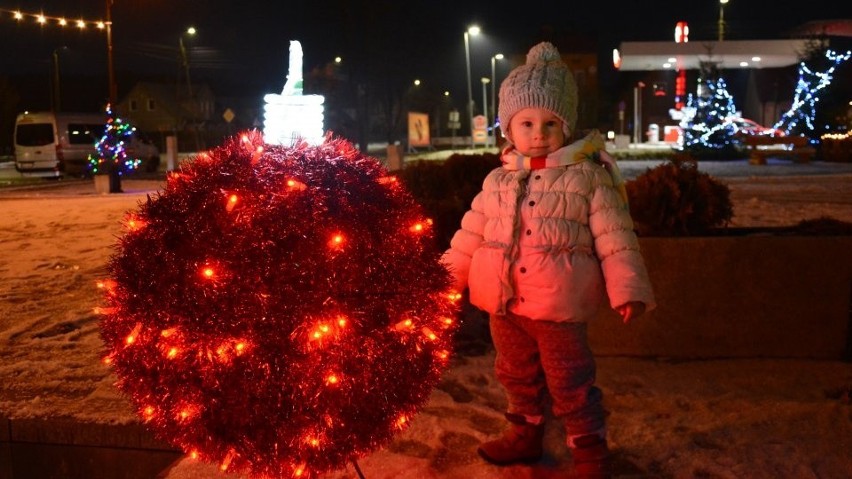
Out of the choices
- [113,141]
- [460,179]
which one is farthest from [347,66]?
[460,179]

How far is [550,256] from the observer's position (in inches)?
131

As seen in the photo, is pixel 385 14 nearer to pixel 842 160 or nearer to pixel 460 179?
pixel 842 160

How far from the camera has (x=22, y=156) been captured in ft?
91.2

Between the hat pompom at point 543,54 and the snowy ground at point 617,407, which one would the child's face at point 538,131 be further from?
the snowy ground at point 617,407

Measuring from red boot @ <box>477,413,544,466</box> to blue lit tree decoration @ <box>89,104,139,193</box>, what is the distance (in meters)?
18.1

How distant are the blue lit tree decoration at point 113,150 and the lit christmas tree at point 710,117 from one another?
67.1 ft

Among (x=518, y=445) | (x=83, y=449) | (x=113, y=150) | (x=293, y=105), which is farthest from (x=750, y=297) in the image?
(x=113, y=150)

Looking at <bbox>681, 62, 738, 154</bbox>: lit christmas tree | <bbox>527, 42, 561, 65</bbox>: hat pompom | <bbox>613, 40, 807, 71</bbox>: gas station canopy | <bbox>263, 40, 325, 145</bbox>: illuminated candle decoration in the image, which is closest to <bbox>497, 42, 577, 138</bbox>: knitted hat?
<bbox>527, 42, 561, 65</bbox>: hat pompom

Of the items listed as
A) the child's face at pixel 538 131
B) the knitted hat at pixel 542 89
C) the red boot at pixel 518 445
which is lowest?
the red boot at pixel 518 445

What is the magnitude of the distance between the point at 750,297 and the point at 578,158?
2.31 m

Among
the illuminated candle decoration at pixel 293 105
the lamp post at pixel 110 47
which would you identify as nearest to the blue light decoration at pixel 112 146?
the lamp post at pixel 110 47

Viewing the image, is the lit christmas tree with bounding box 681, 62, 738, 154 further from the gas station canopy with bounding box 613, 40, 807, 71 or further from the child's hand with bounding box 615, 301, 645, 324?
the child's hand with bounding box 615, 301, 645, 324

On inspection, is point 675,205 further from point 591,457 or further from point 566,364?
point 591,457

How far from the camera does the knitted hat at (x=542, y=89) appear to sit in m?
3.46
